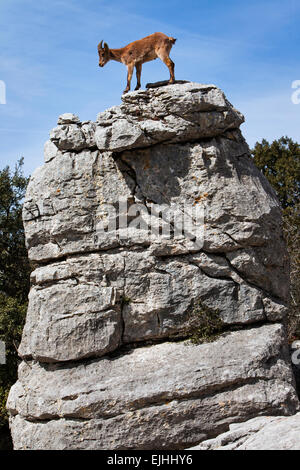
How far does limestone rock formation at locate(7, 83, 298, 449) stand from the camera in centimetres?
1034

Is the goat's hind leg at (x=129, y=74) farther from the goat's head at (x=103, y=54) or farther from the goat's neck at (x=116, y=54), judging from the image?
the goat's head at (x=103, y=54)

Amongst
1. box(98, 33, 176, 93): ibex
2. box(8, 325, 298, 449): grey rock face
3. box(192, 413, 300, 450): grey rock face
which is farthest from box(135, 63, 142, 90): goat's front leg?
box(192, 413, 300, 450): grey rock face

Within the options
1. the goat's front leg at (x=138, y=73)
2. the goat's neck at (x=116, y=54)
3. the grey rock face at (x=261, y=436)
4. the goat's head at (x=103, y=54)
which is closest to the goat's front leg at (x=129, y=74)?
the goat's front leg at (x=138, y=73)

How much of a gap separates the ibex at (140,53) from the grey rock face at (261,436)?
304 inches

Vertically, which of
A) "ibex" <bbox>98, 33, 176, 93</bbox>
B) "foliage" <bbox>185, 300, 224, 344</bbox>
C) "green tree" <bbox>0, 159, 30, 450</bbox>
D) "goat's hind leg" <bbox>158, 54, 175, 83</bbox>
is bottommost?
"foliage" <bbox>185, 300, 224, 344</bbox>

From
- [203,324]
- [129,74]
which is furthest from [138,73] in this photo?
[203,324]

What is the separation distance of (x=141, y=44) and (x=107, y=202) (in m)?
4.18

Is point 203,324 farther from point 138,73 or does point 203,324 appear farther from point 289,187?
point 289,187

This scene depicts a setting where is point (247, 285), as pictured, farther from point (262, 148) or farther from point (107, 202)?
point (262, 148)

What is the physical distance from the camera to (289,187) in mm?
27594

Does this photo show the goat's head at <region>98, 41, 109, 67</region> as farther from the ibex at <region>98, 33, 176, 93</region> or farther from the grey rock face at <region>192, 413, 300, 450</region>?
the grey rock face at <region>192, 413, 300, 450</region>

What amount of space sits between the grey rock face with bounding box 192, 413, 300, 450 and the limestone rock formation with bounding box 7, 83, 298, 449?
1.02 m

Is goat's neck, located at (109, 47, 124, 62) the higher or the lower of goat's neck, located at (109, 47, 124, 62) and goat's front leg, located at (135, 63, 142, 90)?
the higher
